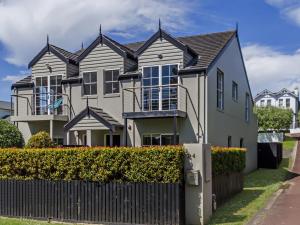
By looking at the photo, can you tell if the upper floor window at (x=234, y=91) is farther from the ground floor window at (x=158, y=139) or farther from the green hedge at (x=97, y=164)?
the green hedge at (x=97, y=164)

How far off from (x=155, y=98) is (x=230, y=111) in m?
5.78

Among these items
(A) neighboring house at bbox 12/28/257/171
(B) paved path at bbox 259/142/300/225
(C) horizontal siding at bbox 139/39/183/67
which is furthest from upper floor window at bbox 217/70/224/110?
(B) paved path at bbox 259/142/300/225

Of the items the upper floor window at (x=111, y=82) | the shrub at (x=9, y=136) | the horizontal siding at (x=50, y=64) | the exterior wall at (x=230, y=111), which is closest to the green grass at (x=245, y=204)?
the exterior wall at (x=230, y=111)

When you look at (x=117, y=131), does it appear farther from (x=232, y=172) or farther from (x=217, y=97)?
(x=232, y=172)

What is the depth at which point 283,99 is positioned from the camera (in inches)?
2894

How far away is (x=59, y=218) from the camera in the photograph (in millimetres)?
10586

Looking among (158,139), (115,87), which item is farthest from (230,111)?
(115,87)

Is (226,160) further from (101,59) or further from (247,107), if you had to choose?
(247,107)

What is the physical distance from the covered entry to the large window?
1954mm

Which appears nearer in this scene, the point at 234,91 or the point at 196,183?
the point at 196,183

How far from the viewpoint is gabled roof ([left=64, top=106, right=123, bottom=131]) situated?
19.2 m

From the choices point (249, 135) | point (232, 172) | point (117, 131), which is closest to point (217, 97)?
point (117, 131)

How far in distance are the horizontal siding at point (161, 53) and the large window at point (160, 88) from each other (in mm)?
263

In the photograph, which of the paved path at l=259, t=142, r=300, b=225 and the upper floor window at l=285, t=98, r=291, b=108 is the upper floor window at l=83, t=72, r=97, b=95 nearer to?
the paved path at l=259, t=142, r=300, b=225
